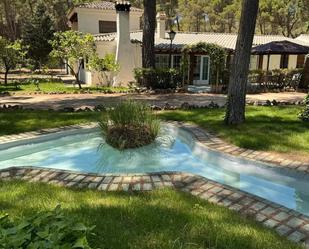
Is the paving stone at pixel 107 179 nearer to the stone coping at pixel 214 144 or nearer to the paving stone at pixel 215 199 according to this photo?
the paving stone at pixel 215 199

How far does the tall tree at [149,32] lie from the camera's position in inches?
703

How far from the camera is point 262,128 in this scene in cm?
791

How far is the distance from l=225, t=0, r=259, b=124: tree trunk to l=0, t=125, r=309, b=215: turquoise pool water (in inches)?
47.7

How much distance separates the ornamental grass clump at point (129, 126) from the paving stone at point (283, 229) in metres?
4.03

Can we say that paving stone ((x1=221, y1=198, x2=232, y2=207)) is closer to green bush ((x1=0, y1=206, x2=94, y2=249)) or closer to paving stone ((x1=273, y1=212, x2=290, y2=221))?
paving stone ((x1=273, y1=212, x2=290, y2=221))

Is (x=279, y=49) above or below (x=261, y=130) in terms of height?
above

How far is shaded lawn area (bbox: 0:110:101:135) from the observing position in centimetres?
823

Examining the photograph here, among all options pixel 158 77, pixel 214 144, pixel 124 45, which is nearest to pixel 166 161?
Result: pixel 214 144

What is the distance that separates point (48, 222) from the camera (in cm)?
305

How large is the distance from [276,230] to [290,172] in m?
2.08

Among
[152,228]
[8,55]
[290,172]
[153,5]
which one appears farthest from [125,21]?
[152,228]

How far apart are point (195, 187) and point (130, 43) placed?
1726 cm

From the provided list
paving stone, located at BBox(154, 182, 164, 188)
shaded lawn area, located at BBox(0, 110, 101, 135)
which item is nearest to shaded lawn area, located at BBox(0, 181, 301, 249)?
→ paving stone, located at BBox(154, 182, 164, 188)

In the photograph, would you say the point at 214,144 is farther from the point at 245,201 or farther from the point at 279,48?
the point at 279,48
